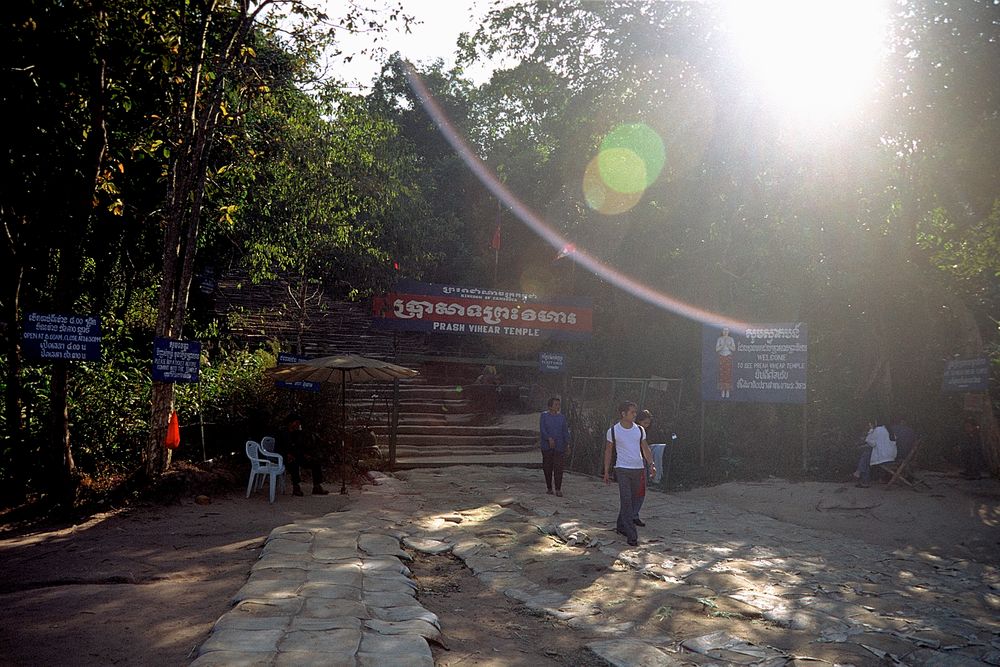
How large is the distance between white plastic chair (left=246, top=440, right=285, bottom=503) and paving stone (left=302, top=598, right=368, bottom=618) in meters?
6.32

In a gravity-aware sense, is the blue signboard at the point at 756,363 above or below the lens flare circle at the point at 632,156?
below

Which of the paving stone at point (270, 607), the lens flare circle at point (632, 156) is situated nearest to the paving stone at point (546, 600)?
the paving stone at point (270, 607)

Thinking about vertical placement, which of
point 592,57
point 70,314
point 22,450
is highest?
point 592,57

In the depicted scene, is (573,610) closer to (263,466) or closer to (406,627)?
(406,627)

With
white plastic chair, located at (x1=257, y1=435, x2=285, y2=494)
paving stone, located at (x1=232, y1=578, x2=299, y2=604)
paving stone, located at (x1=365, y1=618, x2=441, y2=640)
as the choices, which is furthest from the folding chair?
paving stone, located at (x1=232, y1=578, x2=299, y2=604)

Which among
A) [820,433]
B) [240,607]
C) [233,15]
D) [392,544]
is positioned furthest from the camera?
[820,433]

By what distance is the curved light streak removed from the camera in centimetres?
2211

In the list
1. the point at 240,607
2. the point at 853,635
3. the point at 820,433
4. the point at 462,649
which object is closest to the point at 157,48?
the point at 240,607

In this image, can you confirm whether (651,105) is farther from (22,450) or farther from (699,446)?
(22,450)

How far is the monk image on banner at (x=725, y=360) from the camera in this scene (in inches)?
648

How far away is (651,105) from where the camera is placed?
22234 millimetres

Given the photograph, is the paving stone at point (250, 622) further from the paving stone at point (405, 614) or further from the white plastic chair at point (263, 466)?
the white plastic chair at point (263, 466)

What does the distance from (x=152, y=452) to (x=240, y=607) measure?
6.97 metres

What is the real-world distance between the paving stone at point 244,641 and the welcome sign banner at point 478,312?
513 inches
